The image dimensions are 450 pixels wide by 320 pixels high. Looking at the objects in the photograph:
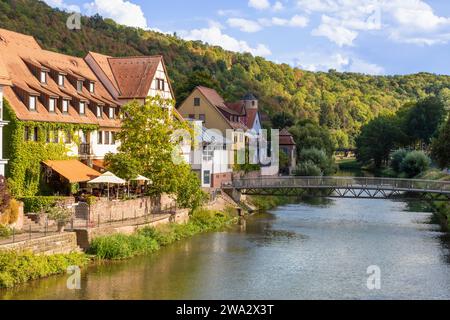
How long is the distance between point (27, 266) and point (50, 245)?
282 centimetres

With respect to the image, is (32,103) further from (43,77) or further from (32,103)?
(43,77)

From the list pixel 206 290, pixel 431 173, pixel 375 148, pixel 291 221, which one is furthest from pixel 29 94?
pixel 375 148

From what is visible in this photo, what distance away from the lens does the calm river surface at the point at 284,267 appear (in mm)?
31781

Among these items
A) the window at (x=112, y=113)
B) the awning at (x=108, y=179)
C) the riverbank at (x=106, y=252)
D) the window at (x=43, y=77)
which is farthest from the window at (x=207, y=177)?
the awning at (x=108, y=179)

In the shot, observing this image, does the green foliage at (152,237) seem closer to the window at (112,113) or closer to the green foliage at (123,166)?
the green foliage at (123,166)

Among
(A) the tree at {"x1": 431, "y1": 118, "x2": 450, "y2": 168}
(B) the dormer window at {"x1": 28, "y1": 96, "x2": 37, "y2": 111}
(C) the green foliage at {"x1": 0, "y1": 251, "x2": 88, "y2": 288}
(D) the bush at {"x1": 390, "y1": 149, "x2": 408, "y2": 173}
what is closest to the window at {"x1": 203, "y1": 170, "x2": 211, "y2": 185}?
(A) the tree at {"x1": 431, "y1": 118, "x2": 450, "y2": 168}

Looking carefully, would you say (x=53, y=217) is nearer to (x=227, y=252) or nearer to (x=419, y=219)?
(x=227, y=252)

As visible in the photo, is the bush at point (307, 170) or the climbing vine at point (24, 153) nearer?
the climbing vine at point (24, 153)

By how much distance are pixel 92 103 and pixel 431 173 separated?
51409 millimetres

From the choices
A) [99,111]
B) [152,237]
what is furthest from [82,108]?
[152,237]

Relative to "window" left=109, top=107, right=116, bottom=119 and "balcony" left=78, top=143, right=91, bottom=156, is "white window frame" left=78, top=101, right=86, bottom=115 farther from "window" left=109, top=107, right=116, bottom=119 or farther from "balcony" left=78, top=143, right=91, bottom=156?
"window" left=109, top=107, right=116, bottom=119

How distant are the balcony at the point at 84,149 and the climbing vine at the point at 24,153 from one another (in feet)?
11.8

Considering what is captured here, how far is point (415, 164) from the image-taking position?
95.9m

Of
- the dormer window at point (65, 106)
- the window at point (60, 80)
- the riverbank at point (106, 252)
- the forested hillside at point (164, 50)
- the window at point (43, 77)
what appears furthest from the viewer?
the forested hillside at point (164, 50)
